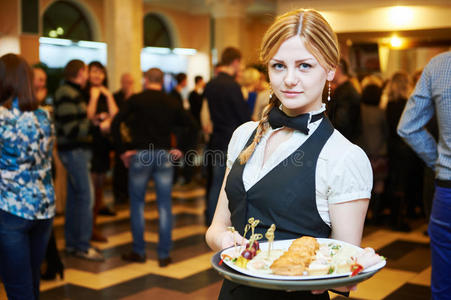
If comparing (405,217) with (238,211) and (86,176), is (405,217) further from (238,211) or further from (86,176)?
(238,211)

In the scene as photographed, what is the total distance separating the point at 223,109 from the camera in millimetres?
5801

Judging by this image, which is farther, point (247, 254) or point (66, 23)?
point (66, 23)

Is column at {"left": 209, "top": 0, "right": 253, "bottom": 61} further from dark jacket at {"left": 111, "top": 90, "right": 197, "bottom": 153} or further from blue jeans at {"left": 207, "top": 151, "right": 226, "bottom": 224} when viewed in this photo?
dark jacket at {"left": 111, "top": 90, "right": 197, "bottom": 153}

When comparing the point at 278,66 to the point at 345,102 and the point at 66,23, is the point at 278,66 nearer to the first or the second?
the point at 345,102

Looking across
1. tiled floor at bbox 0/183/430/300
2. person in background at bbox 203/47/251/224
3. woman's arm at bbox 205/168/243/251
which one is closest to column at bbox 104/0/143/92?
tiled floor at bbox 0/183/430/300

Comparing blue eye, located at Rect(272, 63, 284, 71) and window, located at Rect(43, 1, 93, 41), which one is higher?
window, located at Rect(43, 1, 93, 41)

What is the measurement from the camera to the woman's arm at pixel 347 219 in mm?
1484

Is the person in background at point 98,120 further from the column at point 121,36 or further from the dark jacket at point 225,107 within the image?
the column at point 121,36

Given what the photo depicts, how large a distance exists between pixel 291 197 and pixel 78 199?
3963 millimetres

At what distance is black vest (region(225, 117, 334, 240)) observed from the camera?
4.92 ft

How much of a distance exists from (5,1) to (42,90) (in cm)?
705

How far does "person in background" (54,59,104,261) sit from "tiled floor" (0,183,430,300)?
0.81ft

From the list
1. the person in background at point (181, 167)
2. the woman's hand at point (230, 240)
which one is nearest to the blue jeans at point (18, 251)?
the woman's hand at point (230, 240)

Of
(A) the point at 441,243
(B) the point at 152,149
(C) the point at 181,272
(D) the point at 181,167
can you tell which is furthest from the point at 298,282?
(D) the point at 181,167
